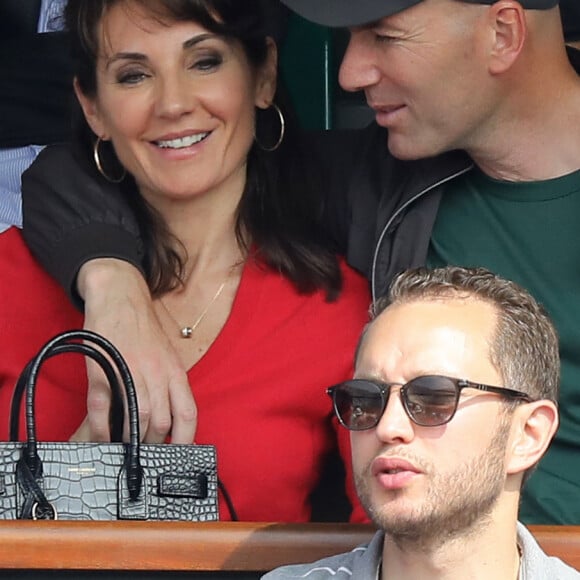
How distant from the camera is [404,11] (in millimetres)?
2740

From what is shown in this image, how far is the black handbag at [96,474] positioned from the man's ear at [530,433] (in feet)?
1.84

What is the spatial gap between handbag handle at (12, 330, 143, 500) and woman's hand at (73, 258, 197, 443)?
15cm

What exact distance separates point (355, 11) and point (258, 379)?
622mm

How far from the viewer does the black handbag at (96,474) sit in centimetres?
250

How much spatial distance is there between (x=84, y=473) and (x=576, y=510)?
2.43 ft

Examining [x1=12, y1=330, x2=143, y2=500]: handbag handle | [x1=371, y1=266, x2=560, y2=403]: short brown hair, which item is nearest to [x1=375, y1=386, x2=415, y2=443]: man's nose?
[x1=371, y1=266, x2=560, y2=403]: short brown hair

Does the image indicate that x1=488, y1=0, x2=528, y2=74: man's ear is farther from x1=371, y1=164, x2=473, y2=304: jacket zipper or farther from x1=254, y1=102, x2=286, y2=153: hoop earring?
x1=254, y1=102, x2=286, y2=153: hoop earring

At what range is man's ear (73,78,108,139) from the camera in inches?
123

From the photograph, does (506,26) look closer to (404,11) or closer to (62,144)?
(404,11)

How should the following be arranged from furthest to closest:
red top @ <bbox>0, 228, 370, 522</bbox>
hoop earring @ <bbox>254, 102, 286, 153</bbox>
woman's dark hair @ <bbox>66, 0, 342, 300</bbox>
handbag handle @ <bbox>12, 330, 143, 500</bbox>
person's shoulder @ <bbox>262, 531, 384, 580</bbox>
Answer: hoop earring @ <bbox>254, 102, 286, 153</bbox> → woman's dark hair @ <bbox>66, 0, 342, 300</bbox> → red top @ <bbox>0, 228, 370, 522</bbox> → handbag handle @ <bbox>12, 330, 143, 500</bbox> → person's shoulder @ <bbox>262, 531, 384, 580</bbox>

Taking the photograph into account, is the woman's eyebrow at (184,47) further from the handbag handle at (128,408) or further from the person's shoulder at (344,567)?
the person's shoulder at (344,567)

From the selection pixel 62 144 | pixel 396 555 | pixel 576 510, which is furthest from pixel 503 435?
pixel 62 144

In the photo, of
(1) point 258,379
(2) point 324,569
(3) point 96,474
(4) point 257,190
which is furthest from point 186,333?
(2) point 324,569

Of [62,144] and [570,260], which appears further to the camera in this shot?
[62,144]
